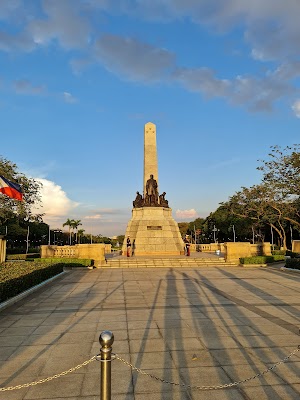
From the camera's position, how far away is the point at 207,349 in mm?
5738

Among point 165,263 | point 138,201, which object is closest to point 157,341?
point 165,263

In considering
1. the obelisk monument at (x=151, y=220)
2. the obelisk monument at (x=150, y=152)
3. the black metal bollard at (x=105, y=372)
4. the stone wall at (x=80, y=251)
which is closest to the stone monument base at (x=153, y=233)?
the obelisk monument at (x=151, y=220)

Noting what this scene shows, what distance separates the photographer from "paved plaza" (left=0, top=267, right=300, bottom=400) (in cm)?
426

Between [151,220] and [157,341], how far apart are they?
2346 centimetres

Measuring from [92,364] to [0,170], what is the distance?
94.1 feet

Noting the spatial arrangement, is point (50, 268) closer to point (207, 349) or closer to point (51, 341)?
point (51, 341)

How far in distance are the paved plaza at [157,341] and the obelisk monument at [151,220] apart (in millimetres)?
16357

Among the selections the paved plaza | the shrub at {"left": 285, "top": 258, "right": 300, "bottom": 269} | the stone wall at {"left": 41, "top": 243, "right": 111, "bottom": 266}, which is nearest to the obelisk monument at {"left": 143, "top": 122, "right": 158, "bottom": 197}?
the stone wall at {"left": 41, "top": 243, "right": 111, "bottom": 266}

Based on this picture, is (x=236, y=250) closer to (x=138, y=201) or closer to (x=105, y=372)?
(x=138, y=201)

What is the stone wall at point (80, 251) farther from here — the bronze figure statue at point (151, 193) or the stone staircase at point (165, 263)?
the bronze figure statue at point (151, 193)

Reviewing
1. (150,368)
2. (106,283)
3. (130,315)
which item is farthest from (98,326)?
(106,283)

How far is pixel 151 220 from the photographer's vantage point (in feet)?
97.3

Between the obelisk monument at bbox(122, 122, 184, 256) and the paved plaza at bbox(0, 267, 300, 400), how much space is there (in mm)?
16357

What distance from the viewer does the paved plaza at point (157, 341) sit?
4.26 metres
